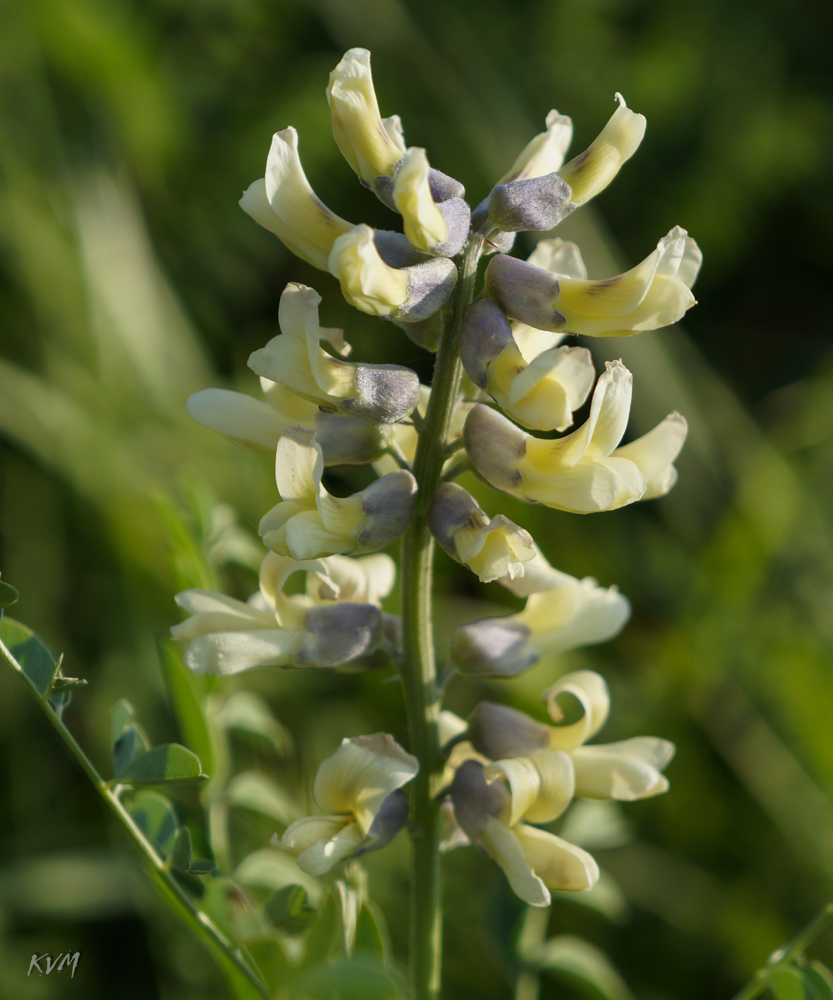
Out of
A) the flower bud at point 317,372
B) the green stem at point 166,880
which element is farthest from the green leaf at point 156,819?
the flower bud at point 317,372

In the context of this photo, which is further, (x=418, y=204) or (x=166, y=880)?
(x=166, y=880)

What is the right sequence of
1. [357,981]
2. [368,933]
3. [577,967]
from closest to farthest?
[357,981]
[368,933]
[577,967]

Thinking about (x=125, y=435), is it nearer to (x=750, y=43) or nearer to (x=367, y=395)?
(x=367, y=395)

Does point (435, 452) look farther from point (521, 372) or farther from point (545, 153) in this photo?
point (545, 153)

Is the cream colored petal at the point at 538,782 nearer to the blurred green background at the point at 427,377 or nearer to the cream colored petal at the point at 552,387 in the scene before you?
the cream colored petal at the point at 552,387

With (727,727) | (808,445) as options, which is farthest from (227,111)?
(727,727)

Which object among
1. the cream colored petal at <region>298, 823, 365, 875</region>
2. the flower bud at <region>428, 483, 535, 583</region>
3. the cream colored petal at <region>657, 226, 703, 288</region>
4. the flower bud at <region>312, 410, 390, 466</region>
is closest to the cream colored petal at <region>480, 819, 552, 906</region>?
the cream colored petal at <region>298, 823, 365, 875</region>

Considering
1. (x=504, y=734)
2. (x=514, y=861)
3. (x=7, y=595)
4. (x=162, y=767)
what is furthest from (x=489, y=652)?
(x=7, y=595)
